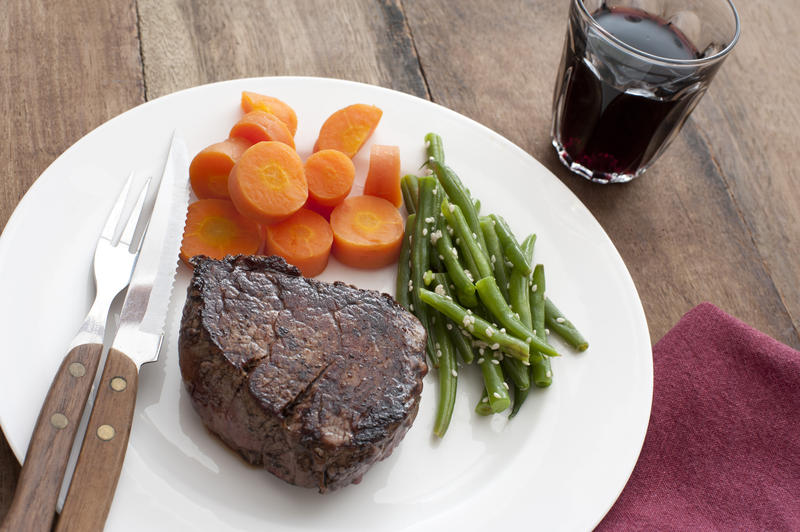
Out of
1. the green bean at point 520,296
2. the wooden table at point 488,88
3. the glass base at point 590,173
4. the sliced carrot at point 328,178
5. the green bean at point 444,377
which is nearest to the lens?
the green bean at point 444,377

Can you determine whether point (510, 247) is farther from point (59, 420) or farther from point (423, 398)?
point (59, 420)

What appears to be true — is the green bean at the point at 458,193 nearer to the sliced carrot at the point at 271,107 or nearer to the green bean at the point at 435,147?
the green bean at the point at 435,147

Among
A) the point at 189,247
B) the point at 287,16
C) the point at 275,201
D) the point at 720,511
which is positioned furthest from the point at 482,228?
the point at 287,16

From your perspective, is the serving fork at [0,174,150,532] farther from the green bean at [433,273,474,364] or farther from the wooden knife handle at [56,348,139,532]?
the green bean at [433,273,474,364]

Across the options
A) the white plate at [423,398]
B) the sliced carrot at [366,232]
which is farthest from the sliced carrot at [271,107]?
the sliced carrot at [366,232]

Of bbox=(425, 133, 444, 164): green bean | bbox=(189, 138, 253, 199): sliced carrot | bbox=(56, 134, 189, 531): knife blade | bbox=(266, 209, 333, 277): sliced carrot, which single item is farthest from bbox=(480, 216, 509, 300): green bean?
bbox=(56, 134, 189, 531): knife blade

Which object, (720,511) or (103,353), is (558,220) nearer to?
(720,511)

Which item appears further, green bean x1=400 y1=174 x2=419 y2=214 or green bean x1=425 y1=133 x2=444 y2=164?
green bean x1=425 y1=133 x2=444 y2=164
